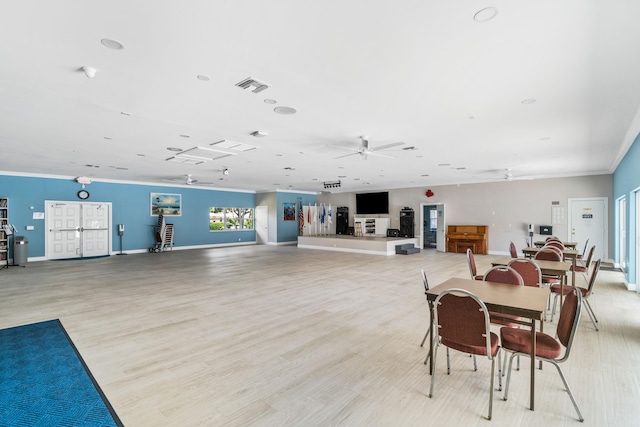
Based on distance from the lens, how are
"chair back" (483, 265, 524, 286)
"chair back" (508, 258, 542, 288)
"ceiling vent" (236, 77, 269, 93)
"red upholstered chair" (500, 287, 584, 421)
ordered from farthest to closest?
"chair back" (508, 258, 542, 288) < "chair back" (483, 265, 524, 286) < "ceiling vent" (236, 77, 269, 93) < "red upholstered chair" (500, 287, 584, 421)

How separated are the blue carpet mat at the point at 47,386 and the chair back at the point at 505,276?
400 cm

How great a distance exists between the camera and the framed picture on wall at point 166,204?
45.6 feet

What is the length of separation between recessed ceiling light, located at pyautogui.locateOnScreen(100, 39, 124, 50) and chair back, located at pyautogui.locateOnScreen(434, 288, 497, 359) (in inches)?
136

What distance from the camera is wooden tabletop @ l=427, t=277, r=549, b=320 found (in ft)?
8.45

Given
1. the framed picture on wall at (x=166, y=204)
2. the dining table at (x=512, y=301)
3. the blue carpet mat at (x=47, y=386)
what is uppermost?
the framed picture on wall at (x=166, y=204)

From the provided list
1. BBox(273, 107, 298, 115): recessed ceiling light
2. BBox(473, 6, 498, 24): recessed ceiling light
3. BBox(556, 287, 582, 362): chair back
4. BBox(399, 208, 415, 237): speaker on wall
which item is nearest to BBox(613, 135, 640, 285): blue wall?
BBox(556, 287, 582, 362): chair back

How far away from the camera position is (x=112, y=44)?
2730 millimetres

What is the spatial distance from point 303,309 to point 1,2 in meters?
4.73

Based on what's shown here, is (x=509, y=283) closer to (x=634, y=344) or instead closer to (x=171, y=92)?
(x=634, y=344)

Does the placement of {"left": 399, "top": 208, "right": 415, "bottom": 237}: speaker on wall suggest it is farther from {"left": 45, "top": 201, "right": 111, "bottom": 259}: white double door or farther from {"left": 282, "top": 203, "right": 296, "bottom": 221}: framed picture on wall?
{"left": 45, "top": 201, "right": 111, "bottom": 259}: white double door

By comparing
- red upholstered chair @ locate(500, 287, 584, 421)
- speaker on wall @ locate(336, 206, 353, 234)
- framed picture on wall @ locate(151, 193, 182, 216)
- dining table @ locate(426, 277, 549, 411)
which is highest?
framed picture on wall @ locate(151, 193, 182, 216)

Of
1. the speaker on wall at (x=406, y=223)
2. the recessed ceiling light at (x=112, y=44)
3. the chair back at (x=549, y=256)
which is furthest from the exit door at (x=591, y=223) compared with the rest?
the recessed ceiling light at (x=112, y=44)

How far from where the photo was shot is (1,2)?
7.21ft

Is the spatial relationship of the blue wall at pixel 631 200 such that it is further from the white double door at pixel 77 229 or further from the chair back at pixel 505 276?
the white double door at pixel 77 229
